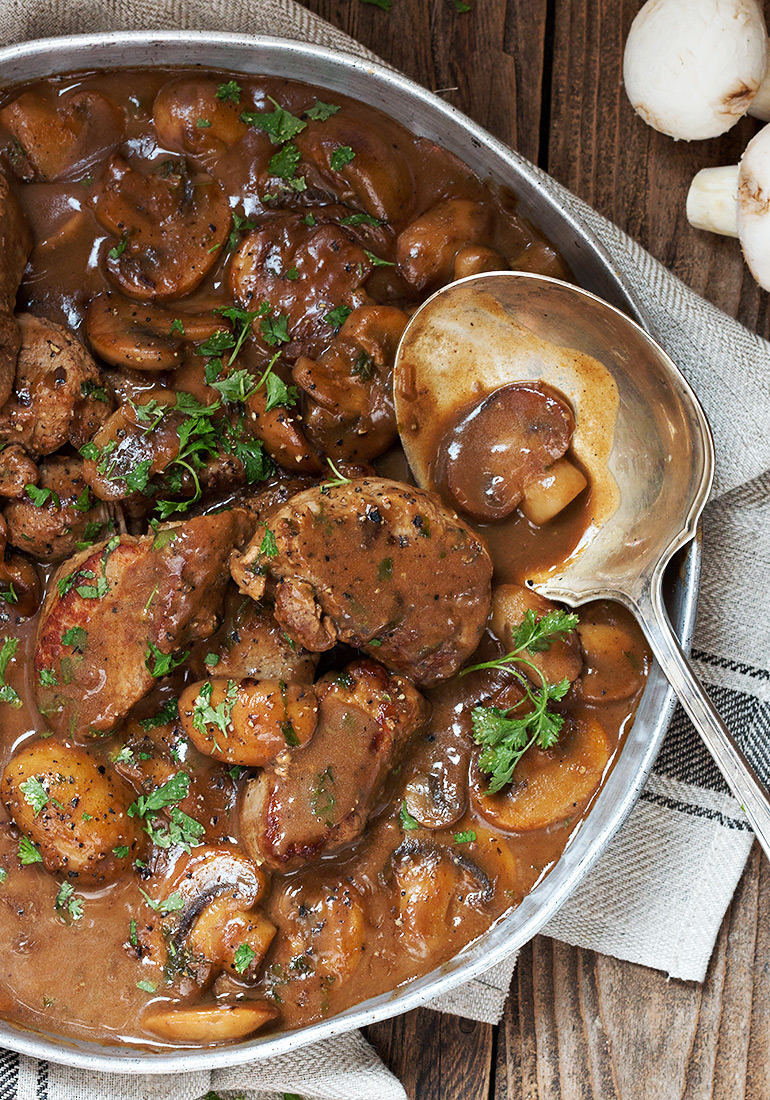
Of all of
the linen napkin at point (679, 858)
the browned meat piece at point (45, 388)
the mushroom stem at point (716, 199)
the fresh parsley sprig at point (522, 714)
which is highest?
the mushroom stem at point (716, 199)

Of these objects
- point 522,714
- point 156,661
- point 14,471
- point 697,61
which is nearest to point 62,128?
point 14,471

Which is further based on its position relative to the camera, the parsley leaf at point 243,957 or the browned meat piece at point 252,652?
the browned meat piece at point 252,652

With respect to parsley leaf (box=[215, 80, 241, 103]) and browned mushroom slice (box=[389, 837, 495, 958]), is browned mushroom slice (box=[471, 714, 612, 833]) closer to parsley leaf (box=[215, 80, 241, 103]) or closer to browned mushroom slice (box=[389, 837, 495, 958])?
browned mushroom slice (box=[389, 837, 495, 958])

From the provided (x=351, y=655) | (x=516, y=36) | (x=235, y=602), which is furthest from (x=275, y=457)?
(x=516, y=36)

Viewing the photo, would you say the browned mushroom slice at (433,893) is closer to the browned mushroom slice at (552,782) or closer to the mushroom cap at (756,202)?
the browned mushroom slice at (552,782)

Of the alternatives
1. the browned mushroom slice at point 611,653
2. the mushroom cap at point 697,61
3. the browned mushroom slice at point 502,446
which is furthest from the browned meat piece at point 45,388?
the mushroom cap at point 697,61

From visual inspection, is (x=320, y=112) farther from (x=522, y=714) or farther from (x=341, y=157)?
(x=522, y=714)

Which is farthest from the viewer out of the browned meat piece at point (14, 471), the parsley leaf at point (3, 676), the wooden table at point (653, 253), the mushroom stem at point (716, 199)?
the wooden table at point (653, 253)
